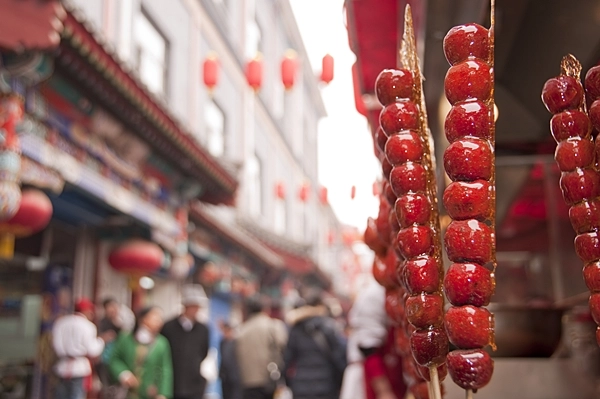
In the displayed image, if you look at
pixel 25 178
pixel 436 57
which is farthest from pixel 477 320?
pixel 25 178

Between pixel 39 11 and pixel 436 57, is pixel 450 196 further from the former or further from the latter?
pixel 39 11

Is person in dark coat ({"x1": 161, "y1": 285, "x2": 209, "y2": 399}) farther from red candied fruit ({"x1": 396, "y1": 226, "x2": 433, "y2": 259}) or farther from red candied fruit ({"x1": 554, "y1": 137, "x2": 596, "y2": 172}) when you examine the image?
red candied fruit ({"x1": 554, "y1": 137, "x2": 596, "y2": 172})

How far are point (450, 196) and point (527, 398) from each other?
173 centimetres

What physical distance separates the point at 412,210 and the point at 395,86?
0.39 m

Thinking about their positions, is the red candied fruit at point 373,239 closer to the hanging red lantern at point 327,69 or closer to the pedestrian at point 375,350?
the pedestrian at point 375,350

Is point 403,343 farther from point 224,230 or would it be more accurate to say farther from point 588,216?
point 224,230

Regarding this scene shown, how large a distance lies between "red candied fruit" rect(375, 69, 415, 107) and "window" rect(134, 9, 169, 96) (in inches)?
350

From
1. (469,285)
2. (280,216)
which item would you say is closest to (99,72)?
(469,285)

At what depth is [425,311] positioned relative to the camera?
1736 mm

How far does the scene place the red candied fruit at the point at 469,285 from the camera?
5.13 ft

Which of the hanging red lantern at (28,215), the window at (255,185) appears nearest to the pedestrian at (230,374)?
the hanging red lantern at (28,215)

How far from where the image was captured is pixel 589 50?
359cm

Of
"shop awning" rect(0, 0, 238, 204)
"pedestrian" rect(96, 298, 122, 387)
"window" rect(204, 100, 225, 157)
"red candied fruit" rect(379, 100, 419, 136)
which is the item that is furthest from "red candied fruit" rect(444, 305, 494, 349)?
"window" rect(204, 100, 225, 157)

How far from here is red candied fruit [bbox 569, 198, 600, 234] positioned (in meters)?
1.70
